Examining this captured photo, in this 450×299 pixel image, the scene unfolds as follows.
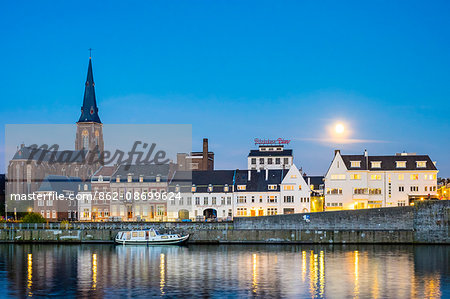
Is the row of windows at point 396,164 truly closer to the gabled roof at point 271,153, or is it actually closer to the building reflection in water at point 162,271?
the gabled roof at point 271,153

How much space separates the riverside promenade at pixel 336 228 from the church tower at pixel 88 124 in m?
81.2

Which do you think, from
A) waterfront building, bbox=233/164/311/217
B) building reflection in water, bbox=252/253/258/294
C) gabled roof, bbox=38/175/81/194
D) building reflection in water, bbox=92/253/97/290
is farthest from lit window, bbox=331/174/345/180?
gabled roof, bbox=38/175/81/194

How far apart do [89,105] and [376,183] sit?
90.5 metres

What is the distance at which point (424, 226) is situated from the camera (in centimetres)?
8469

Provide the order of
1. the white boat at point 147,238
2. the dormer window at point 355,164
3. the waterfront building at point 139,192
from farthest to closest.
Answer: the waterfront building at point 139,192 < the dormer window at point 355,164 < the white boat at point 147,238

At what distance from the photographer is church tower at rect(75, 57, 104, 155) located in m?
167

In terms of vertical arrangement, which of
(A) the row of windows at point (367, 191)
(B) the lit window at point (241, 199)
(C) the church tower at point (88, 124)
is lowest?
(B) the lit window at point (241, 199)

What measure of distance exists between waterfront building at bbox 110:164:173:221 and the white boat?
1983cm

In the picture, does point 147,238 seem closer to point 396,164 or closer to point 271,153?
point 396,164

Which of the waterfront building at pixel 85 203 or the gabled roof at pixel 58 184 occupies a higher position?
the gabled roof at pixel 58 184

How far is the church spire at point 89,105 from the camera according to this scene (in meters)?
166

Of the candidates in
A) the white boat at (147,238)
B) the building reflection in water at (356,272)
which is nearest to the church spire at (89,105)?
the white boat at (147,238)

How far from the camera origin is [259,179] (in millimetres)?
107625

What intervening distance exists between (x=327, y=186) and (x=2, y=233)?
164ft
